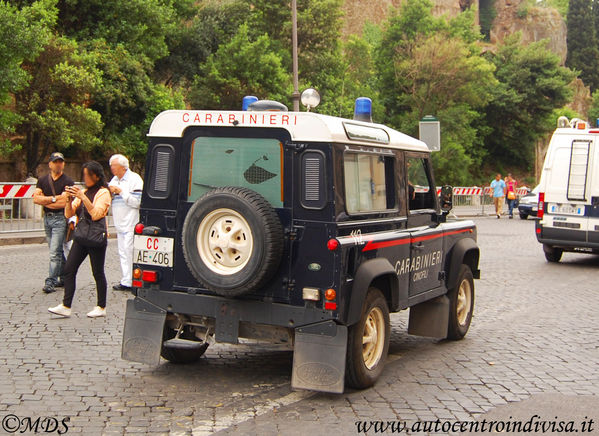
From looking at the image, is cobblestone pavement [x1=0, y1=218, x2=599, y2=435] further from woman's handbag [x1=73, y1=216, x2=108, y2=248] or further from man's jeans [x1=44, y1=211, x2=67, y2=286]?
woman's handbag [x1=73, y1=216, x2=108, y2=248]

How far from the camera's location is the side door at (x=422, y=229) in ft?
22.4

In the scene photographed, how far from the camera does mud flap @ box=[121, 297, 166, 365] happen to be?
608cm

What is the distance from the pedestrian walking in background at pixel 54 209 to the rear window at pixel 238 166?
179 inches

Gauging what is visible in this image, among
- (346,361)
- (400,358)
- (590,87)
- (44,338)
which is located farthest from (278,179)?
(590,87)

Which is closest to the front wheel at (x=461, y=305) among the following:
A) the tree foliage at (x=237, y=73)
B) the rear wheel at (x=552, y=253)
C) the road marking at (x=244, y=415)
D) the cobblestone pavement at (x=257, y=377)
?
the cobblestone pavement at (x=257, y=377)

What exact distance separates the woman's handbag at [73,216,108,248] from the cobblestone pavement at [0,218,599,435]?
2.88ft

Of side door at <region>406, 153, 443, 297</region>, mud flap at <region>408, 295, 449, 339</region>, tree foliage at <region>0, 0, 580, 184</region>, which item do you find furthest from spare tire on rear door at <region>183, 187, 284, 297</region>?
tree foliage at <region>0, 0, 580, 184</region>

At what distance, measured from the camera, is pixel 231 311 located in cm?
581

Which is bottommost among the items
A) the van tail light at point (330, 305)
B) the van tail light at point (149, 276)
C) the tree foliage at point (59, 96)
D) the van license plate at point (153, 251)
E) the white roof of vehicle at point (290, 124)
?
the van tail light at point (330, 305)

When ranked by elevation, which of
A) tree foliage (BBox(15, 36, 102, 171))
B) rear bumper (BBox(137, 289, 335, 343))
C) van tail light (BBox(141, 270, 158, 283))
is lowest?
rear bumper (BBox(137, 289, 335, 343))

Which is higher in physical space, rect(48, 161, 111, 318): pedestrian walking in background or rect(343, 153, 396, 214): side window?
rect(343, 153, 396, 214): side window

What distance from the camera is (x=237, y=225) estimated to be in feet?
18.4

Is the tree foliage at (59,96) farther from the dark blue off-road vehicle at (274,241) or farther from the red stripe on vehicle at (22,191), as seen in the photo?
the dark blue off-road vehicle at (274,241)

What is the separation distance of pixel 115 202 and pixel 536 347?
550 cm
